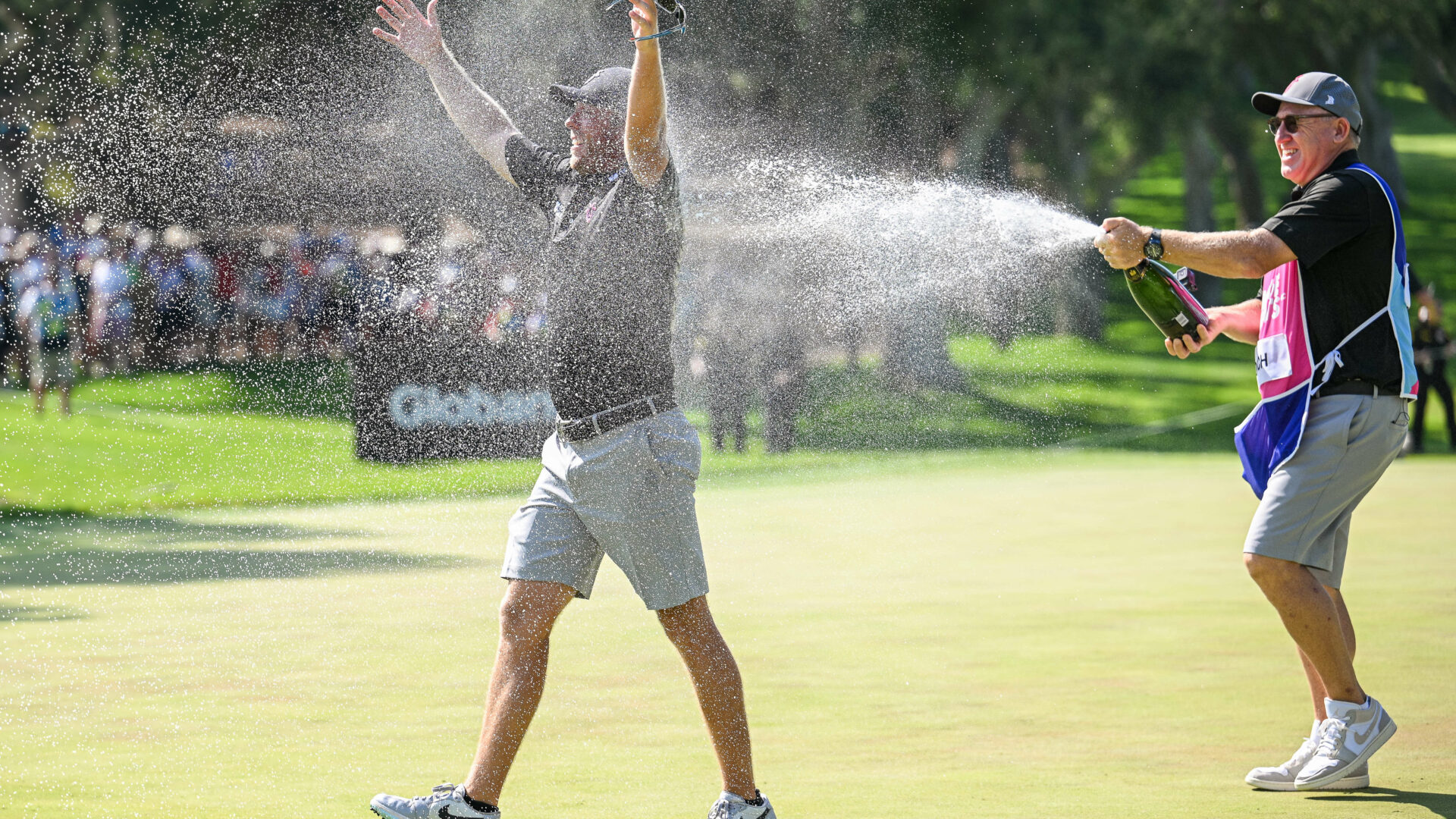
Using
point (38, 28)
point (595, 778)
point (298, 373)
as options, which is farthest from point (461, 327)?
point (595, 778)

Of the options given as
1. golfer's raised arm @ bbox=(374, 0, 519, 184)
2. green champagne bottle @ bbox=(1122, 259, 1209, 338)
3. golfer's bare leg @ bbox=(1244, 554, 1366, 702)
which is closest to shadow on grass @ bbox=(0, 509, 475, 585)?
golfer's raised arm @ bbox=(374, 0, 519, 184)

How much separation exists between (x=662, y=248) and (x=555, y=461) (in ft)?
2.19

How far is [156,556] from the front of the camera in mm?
11289

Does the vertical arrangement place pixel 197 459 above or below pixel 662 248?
below

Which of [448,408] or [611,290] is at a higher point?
[611,290]

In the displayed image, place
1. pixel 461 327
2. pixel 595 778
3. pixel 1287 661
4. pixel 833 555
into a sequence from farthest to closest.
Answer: pixel 461 327, pixel 833 555, pixel 1287 661, pixel 595 778

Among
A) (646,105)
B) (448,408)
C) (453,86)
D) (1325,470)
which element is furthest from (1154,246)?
(448,408)

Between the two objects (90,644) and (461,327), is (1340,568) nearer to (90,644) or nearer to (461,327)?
(90,644)

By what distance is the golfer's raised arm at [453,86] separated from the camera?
5.34 m

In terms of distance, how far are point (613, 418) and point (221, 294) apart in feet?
65.5

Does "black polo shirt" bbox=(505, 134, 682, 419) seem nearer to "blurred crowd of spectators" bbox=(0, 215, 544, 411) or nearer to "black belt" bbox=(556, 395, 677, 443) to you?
"black belt" bbox=(556, 395, 677, 443)

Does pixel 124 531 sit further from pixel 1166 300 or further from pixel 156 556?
pixel 1166 300

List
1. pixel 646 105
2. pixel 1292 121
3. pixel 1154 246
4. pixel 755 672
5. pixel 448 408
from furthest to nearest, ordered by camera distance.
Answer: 1. pixel 448 408
2. pixel 755 672
3. pixel 1292 121
4. pixel 1154 246
5. pixel 646 105

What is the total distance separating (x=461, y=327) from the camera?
63.8 feet
